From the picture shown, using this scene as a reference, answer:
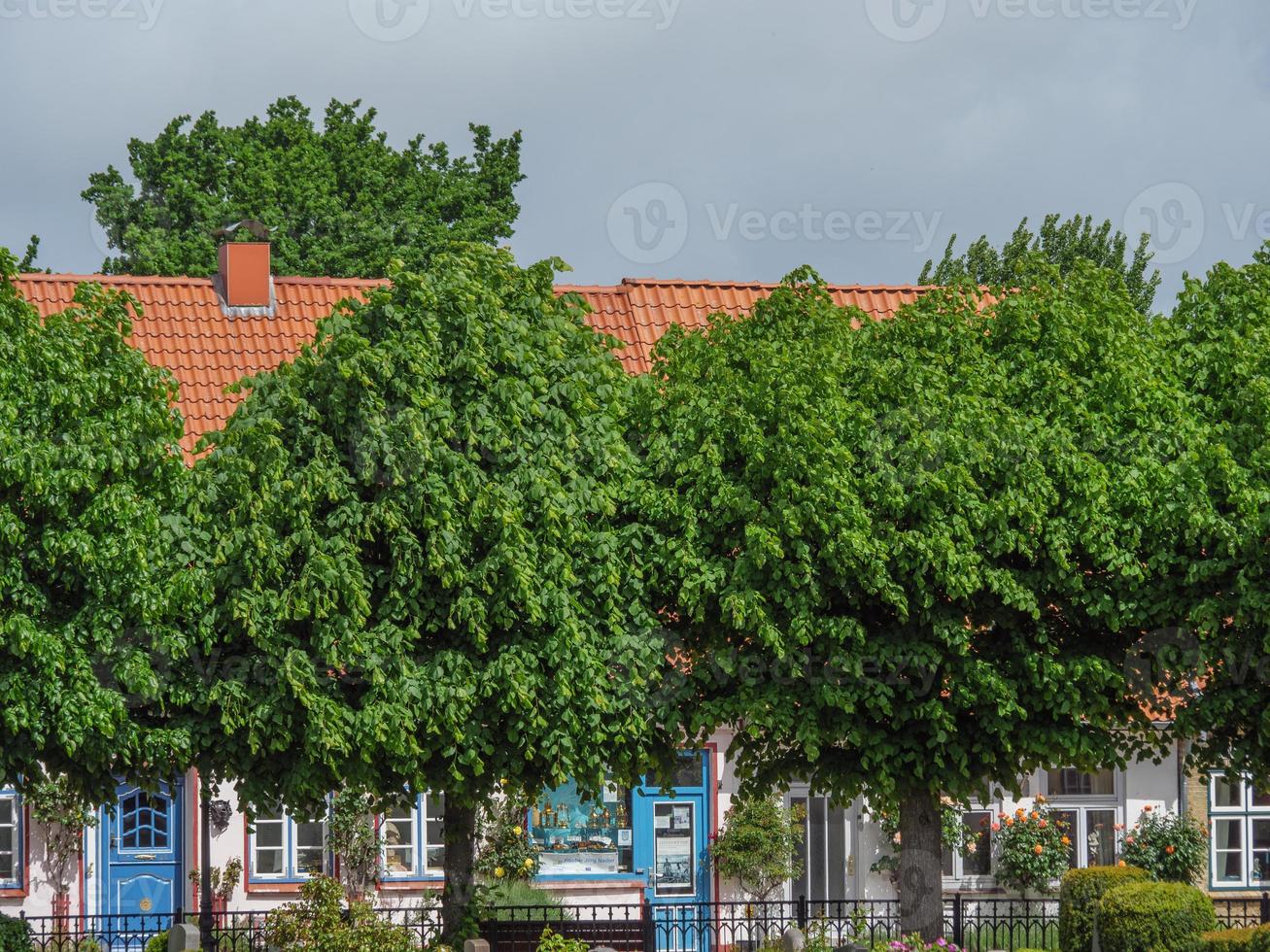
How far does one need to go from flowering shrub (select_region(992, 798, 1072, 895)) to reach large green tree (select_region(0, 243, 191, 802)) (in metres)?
12.8

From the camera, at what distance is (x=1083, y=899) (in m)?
20.4

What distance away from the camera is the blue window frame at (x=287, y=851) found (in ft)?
78.4

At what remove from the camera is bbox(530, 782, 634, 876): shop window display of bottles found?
24.3 metres

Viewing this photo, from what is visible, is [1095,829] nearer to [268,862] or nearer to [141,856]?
[268,862]

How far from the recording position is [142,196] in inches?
1469

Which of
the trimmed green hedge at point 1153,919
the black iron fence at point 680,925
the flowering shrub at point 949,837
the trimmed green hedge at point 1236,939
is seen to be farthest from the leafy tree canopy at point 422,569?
the flowering shrub at point 949,837

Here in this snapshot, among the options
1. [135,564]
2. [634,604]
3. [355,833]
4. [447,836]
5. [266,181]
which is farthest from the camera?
[266,181]

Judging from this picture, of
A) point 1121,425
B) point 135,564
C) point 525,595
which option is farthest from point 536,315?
point 1121,425

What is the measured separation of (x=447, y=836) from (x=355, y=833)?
20.6 feet

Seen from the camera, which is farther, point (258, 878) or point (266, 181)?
point (266, 181)

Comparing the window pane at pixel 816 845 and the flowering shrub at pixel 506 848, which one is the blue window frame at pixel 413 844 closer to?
the flowering shrub at pixel 506 848

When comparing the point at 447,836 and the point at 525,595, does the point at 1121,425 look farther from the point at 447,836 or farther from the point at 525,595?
the point at 447,836

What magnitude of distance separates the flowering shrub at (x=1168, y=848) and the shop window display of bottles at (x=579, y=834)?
699 centimetres

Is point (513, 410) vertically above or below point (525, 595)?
above
